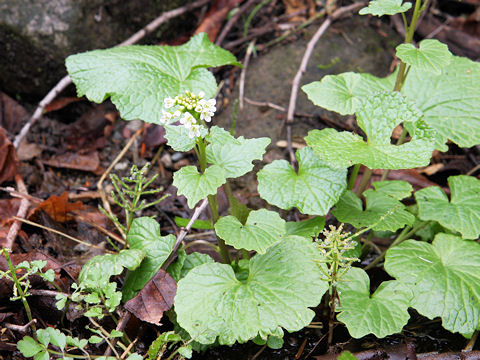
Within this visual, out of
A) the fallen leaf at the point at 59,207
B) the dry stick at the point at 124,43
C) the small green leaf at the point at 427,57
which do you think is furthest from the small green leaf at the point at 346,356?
the dry stick at the point at 124,43

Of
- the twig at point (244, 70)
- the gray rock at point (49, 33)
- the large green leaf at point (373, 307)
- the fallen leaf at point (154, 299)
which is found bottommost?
the large green leaf at point (373, 307)

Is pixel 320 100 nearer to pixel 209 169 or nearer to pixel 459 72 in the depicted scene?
pixel 209 169

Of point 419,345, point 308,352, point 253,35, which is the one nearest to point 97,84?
point 253,35

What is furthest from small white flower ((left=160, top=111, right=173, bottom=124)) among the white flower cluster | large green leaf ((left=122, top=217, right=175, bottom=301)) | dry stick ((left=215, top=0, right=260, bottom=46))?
dry stick ((left=215, top=0, right=260, bottom=46))

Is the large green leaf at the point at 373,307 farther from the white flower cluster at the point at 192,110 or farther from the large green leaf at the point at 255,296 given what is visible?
the white flower cluster at the point at 192,110

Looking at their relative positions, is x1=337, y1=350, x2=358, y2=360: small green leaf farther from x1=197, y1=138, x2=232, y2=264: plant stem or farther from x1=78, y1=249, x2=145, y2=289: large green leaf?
x1=78, y1=249, x2=145, y2=289: large green leaf
